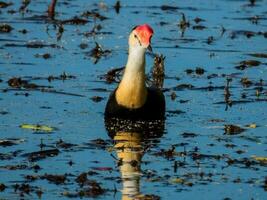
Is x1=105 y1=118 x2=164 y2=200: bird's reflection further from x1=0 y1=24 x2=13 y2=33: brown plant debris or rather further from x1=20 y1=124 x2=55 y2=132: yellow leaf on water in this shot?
x1=0 y1=24 x2=13 y2=33: brown plant debris

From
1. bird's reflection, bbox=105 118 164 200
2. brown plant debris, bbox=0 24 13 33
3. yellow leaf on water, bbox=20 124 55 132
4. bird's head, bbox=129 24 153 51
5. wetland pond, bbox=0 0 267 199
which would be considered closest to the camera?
bird's reflection, bbox=105 118 164 200

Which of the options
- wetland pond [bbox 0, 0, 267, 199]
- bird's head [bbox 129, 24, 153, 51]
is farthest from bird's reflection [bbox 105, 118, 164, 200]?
bird's head [bbox 129, 24, 153, 51]

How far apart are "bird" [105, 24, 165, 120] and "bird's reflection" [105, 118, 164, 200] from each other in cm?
11

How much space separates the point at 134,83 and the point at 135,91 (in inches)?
3.8

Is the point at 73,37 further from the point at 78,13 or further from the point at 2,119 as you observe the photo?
the point at 2,119

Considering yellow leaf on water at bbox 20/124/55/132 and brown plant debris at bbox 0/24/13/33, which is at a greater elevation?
brown plant debris at bbox 0/24/13/33

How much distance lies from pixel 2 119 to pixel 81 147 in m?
1.63

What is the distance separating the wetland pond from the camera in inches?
460

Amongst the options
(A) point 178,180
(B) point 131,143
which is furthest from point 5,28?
(A) point 178,180

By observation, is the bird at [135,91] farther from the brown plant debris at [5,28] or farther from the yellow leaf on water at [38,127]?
the brown plant debris at [5,28]

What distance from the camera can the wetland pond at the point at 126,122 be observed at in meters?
11.7

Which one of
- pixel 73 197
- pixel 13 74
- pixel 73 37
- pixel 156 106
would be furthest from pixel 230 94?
pixel 73 197

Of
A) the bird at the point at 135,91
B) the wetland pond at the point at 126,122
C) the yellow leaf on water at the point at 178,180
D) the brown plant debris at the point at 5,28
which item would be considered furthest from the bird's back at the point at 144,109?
the brown plant debris at the point at 5,28

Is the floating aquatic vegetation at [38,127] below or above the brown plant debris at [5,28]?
below
